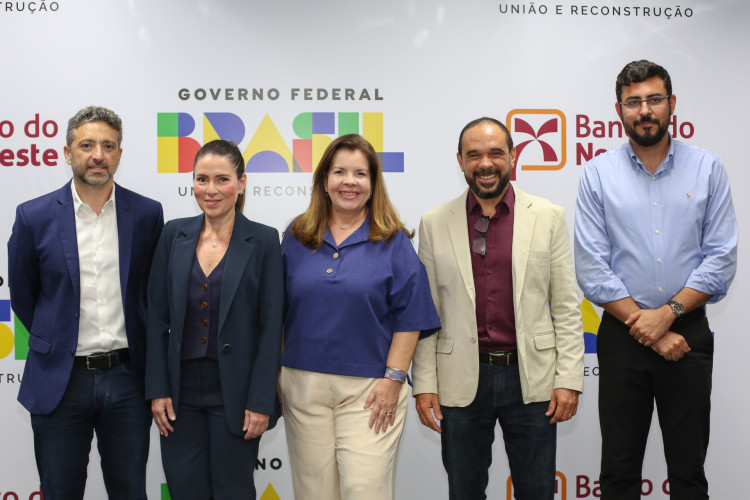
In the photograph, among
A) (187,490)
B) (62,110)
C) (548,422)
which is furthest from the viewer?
(62,110)

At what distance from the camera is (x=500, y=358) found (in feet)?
7.39

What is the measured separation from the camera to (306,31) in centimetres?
321

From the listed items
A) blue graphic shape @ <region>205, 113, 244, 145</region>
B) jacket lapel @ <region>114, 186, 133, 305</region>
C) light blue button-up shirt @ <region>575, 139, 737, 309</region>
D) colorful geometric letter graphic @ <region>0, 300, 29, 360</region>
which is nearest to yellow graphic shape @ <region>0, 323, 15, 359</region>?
colorful geometric letter graphic @ <region>0, 300, 29, 360</region>

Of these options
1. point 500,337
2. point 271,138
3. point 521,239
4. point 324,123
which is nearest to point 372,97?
point 324,123

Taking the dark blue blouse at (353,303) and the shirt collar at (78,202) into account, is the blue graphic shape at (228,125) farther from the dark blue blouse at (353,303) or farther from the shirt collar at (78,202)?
the dark blue blouse at (353,303)

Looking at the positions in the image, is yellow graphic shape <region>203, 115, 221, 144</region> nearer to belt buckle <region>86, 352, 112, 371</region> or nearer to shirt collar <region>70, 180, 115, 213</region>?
shirt collar <region>70, 180, 115, 213</region>

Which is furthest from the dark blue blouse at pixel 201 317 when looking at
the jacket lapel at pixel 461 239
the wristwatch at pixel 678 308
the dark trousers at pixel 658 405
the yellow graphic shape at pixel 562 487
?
the yellow graphic shape at pixel 562 487

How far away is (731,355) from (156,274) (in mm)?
3042

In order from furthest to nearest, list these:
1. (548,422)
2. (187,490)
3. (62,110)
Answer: (62,110) < (548,422) < (187,490)

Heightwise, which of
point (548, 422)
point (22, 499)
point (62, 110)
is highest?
point (62, 110)

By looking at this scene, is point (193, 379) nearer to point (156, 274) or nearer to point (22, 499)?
point (156, 274)

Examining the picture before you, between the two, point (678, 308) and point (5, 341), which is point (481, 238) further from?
point (5, 341)

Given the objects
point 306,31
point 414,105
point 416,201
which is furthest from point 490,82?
point 306,31

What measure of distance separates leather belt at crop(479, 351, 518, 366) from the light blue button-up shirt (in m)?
0.39
